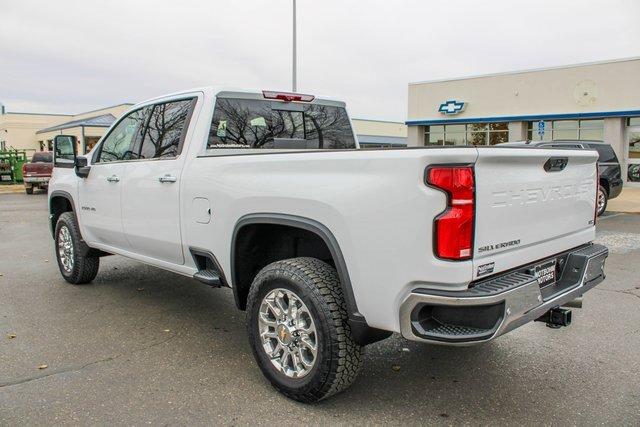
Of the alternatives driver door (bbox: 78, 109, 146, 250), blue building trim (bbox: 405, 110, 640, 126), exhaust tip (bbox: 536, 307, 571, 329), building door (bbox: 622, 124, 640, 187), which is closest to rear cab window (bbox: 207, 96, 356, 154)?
driver door (bbox: 78, 109, 146, 250)

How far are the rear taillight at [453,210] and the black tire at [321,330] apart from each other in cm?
74

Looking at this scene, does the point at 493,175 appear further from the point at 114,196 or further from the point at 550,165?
the point at 114,196

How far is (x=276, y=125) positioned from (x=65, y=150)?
2.55 m

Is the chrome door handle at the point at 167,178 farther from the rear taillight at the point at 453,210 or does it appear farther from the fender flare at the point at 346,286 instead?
the rear taillight at the point at 453,210

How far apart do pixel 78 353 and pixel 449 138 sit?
25262 mm

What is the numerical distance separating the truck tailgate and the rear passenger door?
2.42 meters

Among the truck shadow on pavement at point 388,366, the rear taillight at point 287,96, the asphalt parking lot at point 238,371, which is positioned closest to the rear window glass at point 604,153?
the asphalt parking lot at point 238,371

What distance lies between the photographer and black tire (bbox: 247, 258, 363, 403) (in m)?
2.99

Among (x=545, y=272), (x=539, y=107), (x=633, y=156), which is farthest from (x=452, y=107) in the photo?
→ (x=545, y=272)

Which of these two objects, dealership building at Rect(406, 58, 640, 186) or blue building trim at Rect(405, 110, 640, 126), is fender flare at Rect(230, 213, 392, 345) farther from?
blue building trim at Rect(405, 110, 640, 126)

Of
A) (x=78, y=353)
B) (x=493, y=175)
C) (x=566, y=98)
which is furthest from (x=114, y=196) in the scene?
(x=566, y=98)

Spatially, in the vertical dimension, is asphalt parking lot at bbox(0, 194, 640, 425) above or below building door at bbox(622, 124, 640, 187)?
below

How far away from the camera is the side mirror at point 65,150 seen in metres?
5.68

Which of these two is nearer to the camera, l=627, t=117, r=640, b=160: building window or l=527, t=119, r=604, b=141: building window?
l=627, t=117, r=640, b=160: building window
